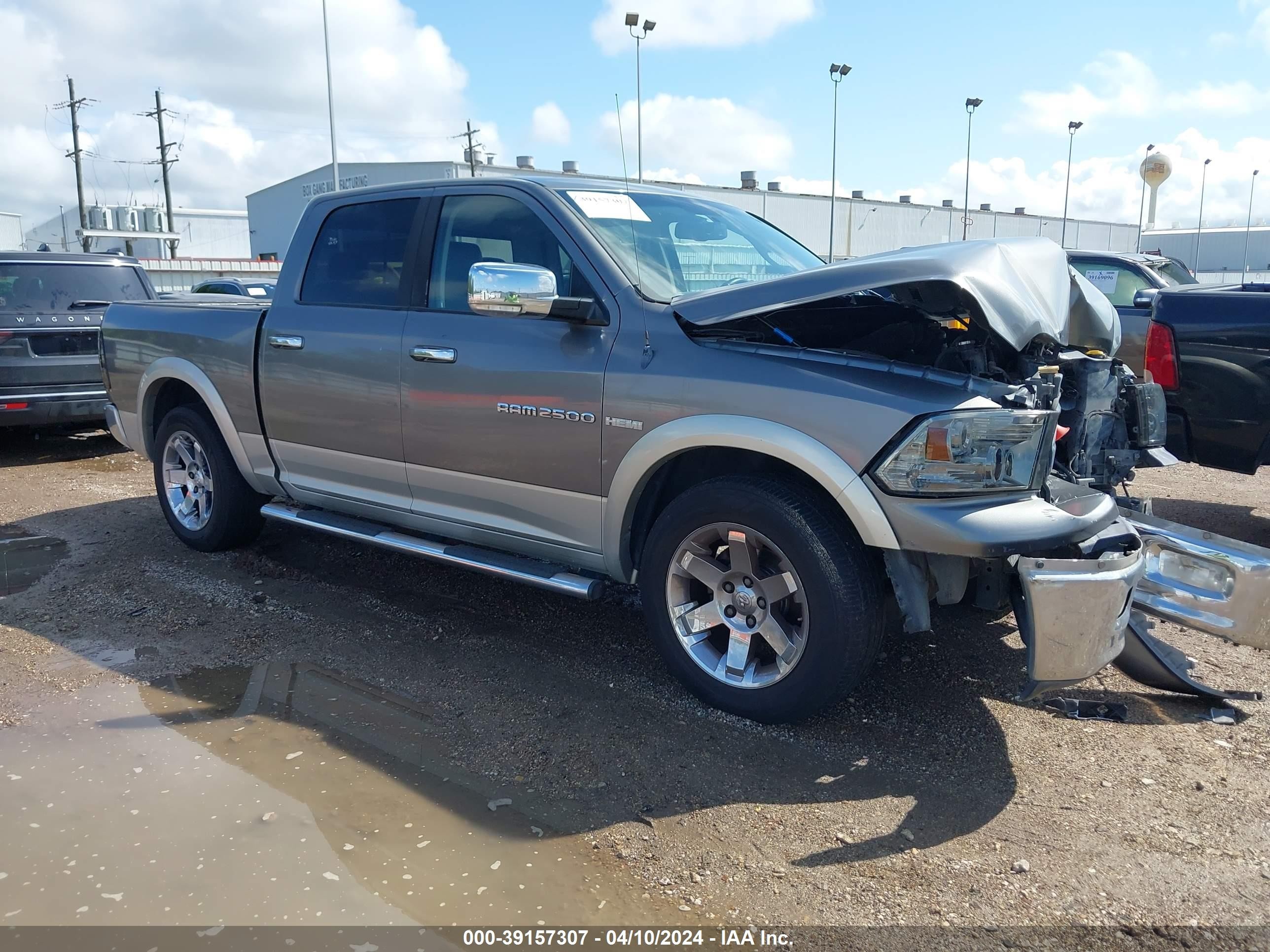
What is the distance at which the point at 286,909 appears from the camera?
2.57 meters

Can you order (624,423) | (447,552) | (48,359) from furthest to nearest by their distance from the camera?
(48,359) < (447,552) < (624,423)

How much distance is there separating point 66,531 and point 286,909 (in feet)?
15.9

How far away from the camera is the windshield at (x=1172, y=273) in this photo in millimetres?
9570

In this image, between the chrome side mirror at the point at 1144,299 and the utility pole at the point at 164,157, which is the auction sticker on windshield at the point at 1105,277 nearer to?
the chrome side mirror at the point at 1144,299

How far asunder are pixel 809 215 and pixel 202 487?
166 feet

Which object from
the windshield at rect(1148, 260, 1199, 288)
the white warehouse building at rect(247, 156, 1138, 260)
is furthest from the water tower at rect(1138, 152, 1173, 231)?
the windshield at rect(1148, 260, 1199, 288)

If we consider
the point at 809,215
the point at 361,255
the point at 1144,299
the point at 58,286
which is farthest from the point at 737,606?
the point at 809,215

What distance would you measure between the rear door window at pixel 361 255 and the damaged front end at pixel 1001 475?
65.9 inches

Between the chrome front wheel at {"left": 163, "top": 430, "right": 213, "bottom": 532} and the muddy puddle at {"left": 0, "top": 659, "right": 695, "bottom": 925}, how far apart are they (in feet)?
6.82

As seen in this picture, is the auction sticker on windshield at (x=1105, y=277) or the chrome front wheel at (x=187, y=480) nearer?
the chrome front wheel at (x=187, y=480)

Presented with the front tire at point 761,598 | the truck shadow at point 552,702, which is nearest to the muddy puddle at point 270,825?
the truck shadow at point 552,702

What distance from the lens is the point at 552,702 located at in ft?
12.4

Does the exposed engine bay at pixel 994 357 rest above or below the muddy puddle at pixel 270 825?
Answer: above

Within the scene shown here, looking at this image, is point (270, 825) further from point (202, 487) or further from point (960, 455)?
point (202, 487)
